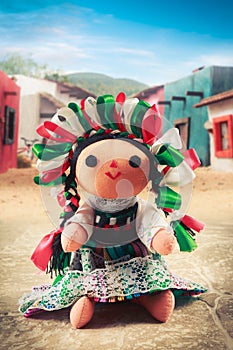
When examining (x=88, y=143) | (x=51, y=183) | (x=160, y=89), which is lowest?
(x=51, y=183)

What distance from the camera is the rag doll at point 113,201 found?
5.41ft

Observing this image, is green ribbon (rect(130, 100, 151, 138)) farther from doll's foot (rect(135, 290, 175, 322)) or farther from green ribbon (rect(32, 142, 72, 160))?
doll's foot (rect(135, 290, 175, 322))

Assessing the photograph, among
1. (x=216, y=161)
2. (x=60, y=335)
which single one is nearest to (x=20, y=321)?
(x=60, y=335)

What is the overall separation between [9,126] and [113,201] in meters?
9.18

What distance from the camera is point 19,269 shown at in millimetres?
2355

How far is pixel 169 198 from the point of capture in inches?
68.2

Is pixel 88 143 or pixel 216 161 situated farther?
pixel 216 161

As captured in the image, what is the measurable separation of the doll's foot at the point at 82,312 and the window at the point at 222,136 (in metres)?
8.40

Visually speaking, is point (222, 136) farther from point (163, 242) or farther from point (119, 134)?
point (163, 242)

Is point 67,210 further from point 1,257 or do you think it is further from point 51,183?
point 1,257

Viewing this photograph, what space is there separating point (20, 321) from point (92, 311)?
11.2 inches

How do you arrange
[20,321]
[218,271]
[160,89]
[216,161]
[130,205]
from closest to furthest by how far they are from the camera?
[20,321] → [130,205] → [218,271] → [216,161] → [160,89]

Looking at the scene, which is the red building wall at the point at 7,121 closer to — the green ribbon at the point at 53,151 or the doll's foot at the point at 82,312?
the green ribbon at the point at 53,151

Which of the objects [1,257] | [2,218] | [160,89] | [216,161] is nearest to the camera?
[1,257]
